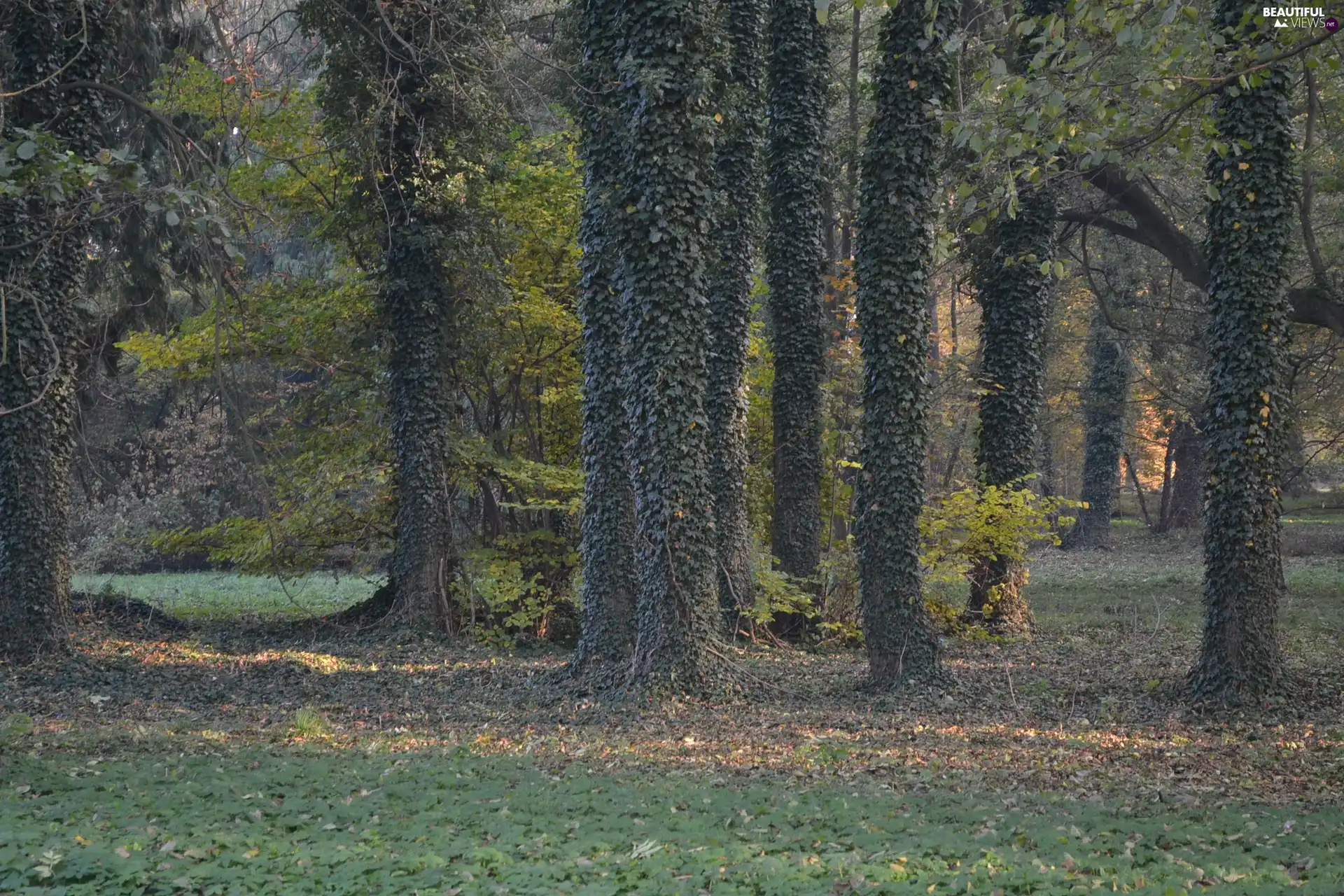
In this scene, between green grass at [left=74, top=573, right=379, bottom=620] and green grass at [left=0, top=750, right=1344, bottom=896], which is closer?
green grass at [left=0, top=750, right=1344, bottom=896]

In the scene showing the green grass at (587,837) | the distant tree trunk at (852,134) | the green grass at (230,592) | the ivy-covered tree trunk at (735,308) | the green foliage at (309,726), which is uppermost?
the distant tree trunk at (852,134)

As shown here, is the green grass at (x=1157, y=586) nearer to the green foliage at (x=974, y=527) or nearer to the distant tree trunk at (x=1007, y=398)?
the distant tree trunk at (x=1007, y=398)

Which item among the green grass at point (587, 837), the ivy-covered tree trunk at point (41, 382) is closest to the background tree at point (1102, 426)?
the ivy-covered tree trunk at point (41, 382)

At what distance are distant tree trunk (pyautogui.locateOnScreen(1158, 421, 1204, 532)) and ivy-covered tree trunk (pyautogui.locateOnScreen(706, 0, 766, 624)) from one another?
73.3ft

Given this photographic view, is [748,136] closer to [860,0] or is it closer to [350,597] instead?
[860,0]

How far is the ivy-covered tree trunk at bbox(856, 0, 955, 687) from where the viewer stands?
12.1m

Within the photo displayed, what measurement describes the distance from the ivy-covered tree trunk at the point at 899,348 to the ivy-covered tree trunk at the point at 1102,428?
61.0 feet

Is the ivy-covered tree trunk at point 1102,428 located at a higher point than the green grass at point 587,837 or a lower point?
higher

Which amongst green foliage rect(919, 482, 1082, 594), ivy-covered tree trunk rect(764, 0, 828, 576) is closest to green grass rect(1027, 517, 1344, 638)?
green foliage rect(919, 482, 1082, 594)

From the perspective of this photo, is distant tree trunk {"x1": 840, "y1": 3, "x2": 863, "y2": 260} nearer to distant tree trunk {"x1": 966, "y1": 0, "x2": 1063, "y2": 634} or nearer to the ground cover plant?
the ground cover plant

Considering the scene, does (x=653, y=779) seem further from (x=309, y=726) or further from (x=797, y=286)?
(x=797, y=286)

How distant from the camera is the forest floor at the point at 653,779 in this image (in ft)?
18.5

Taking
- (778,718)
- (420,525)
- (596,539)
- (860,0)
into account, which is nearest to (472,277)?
(420,525)

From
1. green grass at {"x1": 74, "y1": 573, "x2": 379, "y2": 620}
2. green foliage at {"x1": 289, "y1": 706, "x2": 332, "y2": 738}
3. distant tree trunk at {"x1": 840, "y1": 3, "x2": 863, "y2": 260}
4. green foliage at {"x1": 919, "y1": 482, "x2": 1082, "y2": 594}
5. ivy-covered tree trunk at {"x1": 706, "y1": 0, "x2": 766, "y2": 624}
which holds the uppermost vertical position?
distant tree trunk at {"x1": 840, "y1": 3, "x2": 863, "y2": 260}
